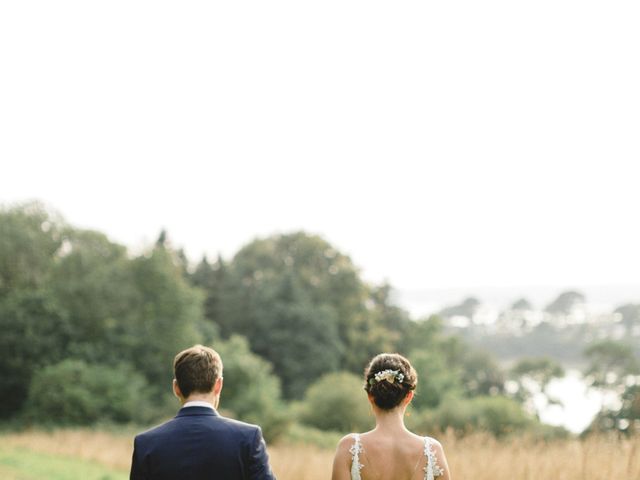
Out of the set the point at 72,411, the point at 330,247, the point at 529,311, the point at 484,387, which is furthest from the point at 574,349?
the point at 72,411

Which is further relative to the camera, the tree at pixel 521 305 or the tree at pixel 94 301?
the tree at pixel 521 305

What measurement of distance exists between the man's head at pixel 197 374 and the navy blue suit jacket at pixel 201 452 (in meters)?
0.10

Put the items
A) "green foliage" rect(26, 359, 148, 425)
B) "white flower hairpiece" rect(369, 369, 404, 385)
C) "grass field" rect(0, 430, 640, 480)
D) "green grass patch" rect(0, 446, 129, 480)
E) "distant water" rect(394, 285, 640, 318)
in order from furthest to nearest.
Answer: "distant water" rect(394, 285, 640, 318) < "green foliage" rect(26, 359, 148, 425) < "green grass patch" rect(0, 446, 129, 480) < "grass field" rect(0, 430, 640, 480) < "white flower hairpiece" rect(369, 369, 404, 385)

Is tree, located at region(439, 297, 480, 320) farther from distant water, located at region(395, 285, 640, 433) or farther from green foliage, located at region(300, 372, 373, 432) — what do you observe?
green foliage, located at region(300, 372, 373, 432)

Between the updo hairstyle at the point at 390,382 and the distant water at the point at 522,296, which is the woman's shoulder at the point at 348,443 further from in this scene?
the distant water at the point at 522,296

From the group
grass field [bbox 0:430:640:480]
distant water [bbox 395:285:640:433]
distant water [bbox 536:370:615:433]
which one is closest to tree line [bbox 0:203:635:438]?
distant water [bbox 536:370:615:433]

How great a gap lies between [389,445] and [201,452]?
1208 mm

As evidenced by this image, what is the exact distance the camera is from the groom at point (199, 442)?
3.76 meters

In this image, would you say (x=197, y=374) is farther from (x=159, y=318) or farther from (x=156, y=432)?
(x=159, y=318)

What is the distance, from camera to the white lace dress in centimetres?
437

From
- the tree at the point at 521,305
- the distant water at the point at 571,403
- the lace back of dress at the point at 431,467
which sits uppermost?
the tree at the point at 521,305

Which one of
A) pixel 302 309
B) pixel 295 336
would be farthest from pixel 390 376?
pixel 295 336

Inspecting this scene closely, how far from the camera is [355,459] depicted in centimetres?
442

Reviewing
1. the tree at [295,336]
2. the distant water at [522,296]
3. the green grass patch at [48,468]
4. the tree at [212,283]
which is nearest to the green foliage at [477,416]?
the green grass patch at [48,468]
